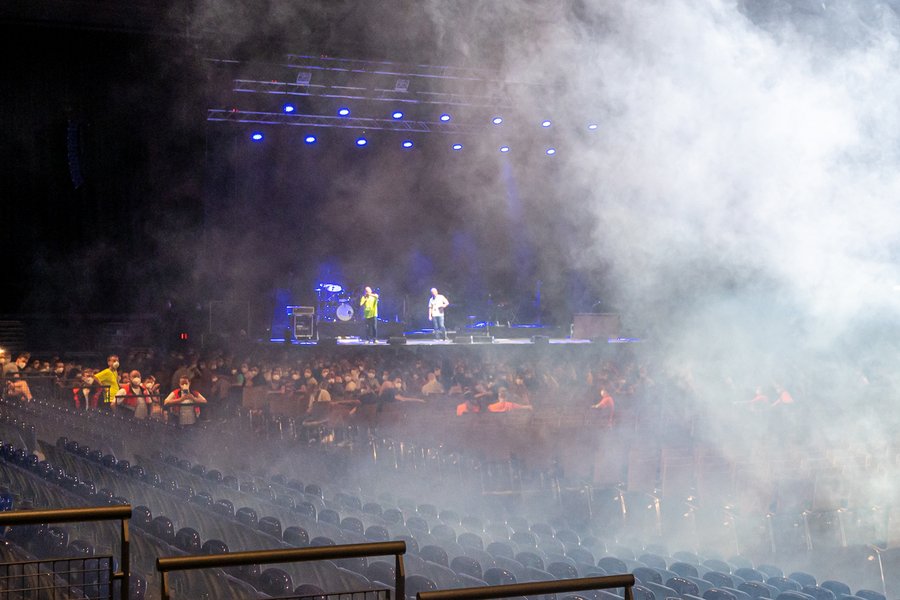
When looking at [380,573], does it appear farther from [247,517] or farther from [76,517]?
[76,517]

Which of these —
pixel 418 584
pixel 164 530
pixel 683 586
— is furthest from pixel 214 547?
pixel 683 586

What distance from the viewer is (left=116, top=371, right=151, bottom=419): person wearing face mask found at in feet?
33.0

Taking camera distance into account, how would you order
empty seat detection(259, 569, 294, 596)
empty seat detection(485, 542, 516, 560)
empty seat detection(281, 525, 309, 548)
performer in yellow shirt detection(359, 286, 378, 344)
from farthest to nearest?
performer in yellow shirt detection(359, 286, 378, 344) < empty seat detection(485, 542, 516, 560) < empty seat detection(281, 525, 309, 548) < empty seat detection(259, 569, 294, 596)

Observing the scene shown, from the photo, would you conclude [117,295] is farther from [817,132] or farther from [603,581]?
[603,581]

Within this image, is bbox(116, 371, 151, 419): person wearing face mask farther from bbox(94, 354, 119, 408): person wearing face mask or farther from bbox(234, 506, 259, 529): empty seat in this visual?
bbox(234, 506, 259, 529): empty seat

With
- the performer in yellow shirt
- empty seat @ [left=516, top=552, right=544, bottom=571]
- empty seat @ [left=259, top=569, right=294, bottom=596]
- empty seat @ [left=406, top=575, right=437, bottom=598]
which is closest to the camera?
empty seat @ [left=259, top=569, right=294, bottom=596]

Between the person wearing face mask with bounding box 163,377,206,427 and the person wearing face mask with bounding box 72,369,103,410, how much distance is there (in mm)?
984

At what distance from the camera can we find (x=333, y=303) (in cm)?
1717

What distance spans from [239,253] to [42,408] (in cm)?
790

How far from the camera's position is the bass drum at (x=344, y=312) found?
56.0 ft

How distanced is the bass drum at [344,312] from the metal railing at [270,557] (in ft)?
47.4

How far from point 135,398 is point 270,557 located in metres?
8.64

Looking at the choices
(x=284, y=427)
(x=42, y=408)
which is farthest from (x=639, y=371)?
(x=42, y=408)

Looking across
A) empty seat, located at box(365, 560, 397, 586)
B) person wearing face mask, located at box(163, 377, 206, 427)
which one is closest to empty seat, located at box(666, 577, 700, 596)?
empty seat, located at box(365, 560, 397, 586)
